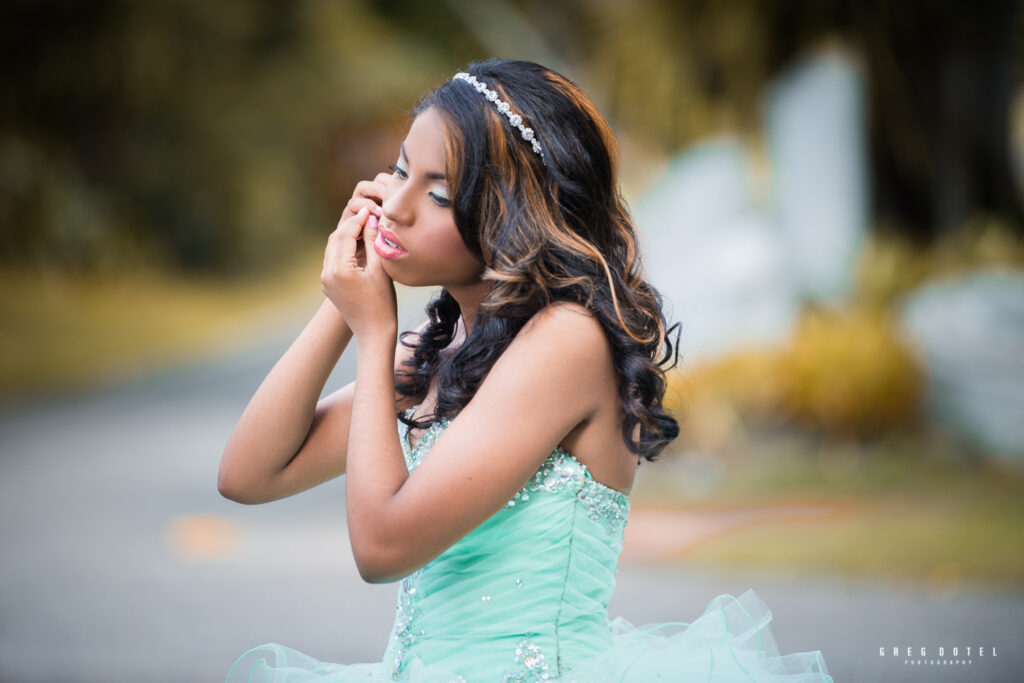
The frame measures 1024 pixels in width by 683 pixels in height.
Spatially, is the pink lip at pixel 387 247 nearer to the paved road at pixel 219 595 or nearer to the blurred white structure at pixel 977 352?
the paved road at pixel 219 595

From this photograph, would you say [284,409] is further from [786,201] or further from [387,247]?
[786,201]

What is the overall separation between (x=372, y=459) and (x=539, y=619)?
0.42 meters

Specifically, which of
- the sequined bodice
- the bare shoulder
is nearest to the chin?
A: the bare shoulder

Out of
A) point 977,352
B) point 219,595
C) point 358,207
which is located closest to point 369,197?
point 358,207

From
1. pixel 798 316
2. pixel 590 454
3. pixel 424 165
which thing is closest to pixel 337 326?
pixel 424 165

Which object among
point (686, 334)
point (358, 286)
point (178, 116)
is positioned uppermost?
point (178, 116)

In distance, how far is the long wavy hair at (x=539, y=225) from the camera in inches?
74.4

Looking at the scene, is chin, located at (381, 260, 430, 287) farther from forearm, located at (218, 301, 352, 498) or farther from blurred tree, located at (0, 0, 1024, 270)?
blurred tree, located at (0, 0, 1024, 270)

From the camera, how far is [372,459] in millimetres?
1727

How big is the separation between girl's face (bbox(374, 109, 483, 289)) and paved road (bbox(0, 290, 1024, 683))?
308 centimetres

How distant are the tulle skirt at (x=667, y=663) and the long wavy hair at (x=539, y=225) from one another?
0.35 meters

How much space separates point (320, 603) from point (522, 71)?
4.09 metres

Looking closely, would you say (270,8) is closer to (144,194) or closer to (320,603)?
(144,194)

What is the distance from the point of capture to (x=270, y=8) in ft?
50.1
